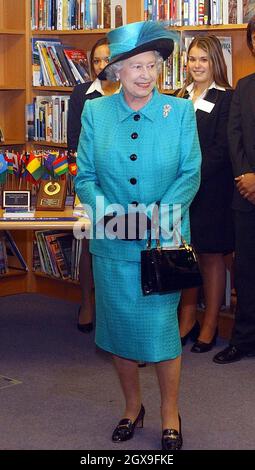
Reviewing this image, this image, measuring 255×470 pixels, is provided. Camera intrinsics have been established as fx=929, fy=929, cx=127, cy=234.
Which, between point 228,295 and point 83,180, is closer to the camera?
point 83,180

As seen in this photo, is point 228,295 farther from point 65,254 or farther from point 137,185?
point 137,185

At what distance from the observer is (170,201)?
349 centimetres

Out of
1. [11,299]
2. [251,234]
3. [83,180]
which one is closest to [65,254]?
[11,299]

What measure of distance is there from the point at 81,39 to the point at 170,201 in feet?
10.3

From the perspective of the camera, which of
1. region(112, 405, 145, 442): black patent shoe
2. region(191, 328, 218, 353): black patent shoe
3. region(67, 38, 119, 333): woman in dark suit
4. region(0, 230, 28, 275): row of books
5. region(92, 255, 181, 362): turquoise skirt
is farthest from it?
region(0, 230, 28, 275): row of books

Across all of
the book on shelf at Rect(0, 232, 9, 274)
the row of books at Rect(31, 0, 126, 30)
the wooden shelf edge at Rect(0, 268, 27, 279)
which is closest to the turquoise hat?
the row of books at Rect(31, 0, 126, 30)

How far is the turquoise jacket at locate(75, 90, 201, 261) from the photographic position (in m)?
3.48

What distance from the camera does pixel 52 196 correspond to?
186 inches

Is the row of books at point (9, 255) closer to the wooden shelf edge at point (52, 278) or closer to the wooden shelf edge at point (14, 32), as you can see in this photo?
the wooden shelf edge at point (52, 278)

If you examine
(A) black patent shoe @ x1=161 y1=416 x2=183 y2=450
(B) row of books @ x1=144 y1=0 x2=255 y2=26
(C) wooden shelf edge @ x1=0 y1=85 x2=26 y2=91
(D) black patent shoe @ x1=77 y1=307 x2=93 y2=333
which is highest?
(B) row of books @ x1=144 y1=0 x2=255 y2=26

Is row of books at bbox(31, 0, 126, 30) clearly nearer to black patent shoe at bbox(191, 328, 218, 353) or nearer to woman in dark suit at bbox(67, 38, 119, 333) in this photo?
woman in dark suit at bbox(67, 38, 119, 333)

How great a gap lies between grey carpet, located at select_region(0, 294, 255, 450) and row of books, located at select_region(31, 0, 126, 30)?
1926 millimetres

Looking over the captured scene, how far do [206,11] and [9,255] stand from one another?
226 centimetres

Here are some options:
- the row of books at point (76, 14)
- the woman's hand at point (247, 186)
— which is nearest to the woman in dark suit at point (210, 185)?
the woman's hand at point (247, 186)
